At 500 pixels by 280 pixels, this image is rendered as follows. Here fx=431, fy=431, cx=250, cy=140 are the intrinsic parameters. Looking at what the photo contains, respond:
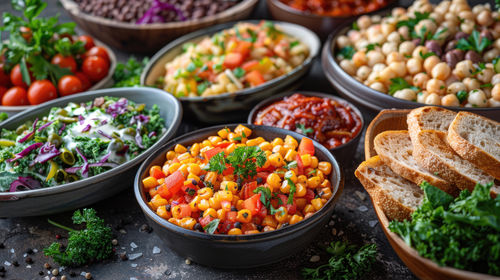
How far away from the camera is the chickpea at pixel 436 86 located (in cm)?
335

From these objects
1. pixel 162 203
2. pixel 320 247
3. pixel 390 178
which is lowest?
pixel 320 247

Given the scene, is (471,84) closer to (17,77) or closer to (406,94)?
(406,94)

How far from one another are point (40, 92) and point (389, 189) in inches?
126

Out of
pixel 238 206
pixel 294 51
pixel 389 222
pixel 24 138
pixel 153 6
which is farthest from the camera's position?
pixel 153 6

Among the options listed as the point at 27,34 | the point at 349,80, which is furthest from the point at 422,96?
the point at 27,34

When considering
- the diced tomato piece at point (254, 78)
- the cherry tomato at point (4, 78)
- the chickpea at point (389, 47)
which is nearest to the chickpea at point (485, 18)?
the chickpea at point (389, 47)

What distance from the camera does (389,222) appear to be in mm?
2273

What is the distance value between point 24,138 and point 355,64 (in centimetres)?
280

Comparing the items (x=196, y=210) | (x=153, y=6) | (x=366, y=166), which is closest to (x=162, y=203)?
(x=196, y=210)

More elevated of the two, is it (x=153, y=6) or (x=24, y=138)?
(x=153, y=6)

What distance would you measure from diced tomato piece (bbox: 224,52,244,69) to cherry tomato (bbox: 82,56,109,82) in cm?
129

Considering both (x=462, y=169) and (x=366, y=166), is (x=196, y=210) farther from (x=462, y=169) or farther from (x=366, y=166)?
(x=462, y=169)

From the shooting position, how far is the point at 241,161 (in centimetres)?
266

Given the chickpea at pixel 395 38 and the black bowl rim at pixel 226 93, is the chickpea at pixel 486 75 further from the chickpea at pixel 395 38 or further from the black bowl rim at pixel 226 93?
the black bowl rim at pixel 226 93
